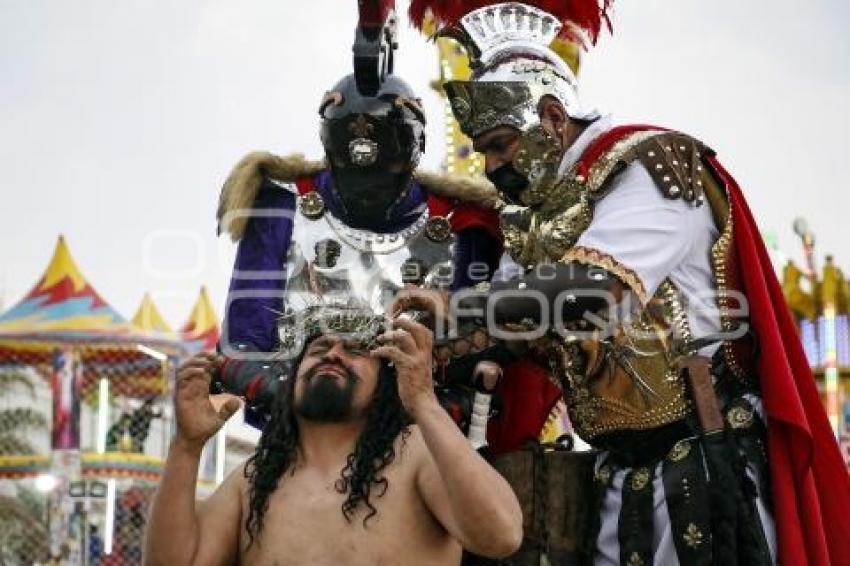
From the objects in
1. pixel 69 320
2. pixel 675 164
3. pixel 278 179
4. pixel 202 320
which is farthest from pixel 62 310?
pixel 675 164

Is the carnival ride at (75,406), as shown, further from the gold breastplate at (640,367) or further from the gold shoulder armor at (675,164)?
the gold shoulder armor at (675,164)

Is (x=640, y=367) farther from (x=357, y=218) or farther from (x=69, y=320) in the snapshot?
(x=69, y=320)

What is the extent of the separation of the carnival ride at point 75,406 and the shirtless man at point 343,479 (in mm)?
13803

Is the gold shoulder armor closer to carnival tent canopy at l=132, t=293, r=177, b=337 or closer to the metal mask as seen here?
the metal mask

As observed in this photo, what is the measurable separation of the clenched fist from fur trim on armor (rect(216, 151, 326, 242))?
1.20 metres

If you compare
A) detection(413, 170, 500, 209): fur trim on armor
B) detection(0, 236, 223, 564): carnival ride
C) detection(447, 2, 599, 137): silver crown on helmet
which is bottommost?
detection(0, 236, 223, 564): carnival ride

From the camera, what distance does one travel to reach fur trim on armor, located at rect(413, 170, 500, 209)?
452 centimetres

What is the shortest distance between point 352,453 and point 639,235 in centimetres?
91

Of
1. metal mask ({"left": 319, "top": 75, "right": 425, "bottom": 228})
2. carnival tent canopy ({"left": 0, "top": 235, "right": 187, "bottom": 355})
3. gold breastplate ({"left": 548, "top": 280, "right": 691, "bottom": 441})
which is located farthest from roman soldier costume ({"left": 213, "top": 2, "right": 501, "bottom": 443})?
carnival tent canopy ({"left": 0, "top": 235, "right": 187, "bottom": 355})

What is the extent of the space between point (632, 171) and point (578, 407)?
2.10 feet

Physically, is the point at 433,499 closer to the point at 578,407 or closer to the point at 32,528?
the point at 578,407

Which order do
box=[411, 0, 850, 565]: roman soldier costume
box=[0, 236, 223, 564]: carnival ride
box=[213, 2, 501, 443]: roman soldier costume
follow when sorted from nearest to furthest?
box=[411, 0, 850, 565]: roman soldier costume < box=[213, 2, 501, 443]: roman soldier costume < box=[0, 236, 223, 564]: carnival ride

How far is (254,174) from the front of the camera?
4.62m

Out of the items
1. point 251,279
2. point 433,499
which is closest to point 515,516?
point 433,499
